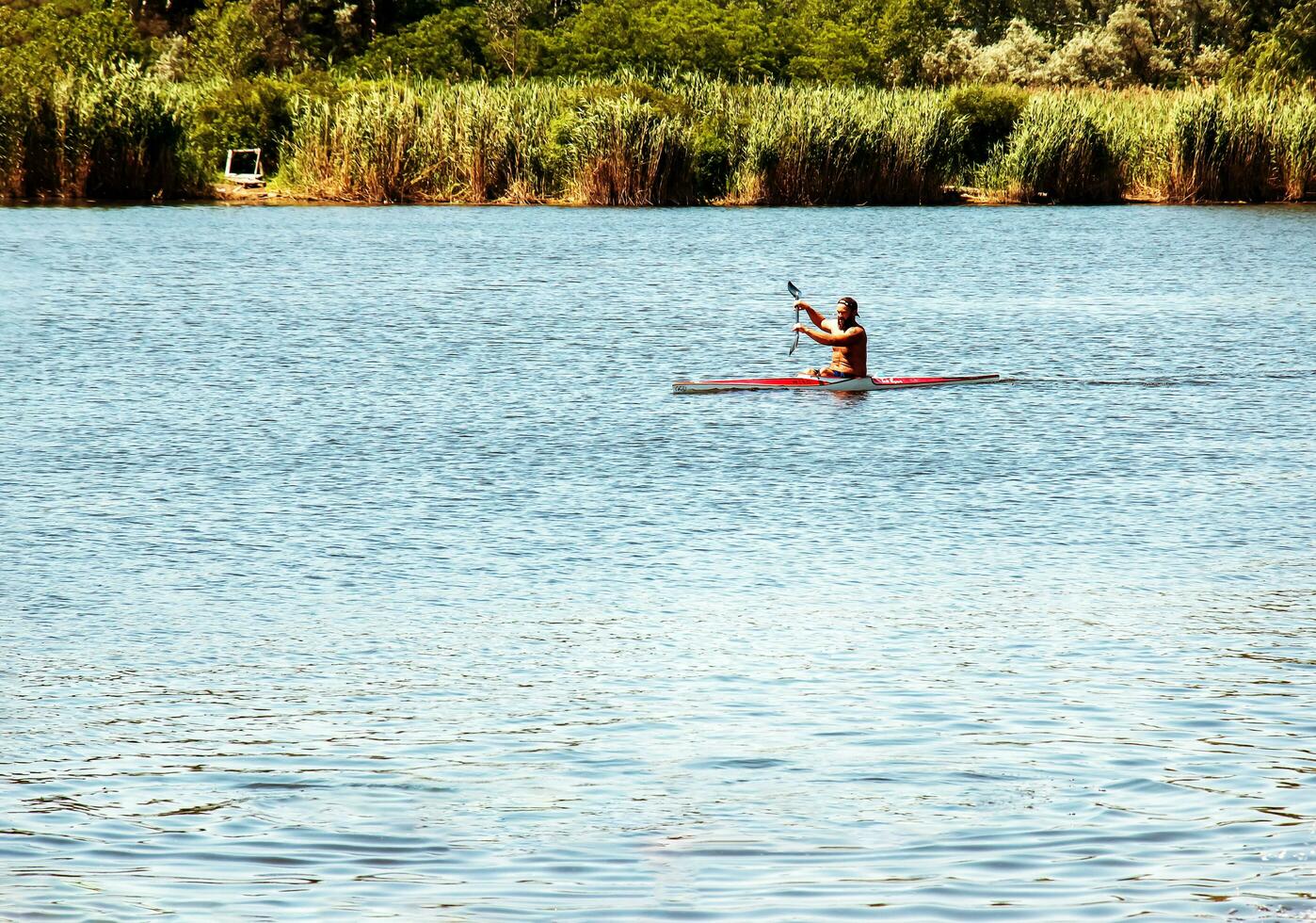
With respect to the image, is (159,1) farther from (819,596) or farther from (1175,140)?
(819,596)

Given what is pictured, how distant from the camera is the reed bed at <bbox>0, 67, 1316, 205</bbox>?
50.0 meters

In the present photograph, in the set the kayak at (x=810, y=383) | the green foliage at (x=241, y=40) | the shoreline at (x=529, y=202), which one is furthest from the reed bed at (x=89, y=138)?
the kayak at (x=810, y=383)

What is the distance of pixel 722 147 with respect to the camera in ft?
170

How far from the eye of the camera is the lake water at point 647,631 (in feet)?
22.9

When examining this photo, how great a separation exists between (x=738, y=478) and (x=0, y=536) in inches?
242

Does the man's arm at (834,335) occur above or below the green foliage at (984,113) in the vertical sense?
below

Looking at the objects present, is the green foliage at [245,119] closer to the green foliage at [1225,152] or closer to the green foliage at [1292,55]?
the green foliage at [1225,152]

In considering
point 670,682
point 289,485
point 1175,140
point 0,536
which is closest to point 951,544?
point 670,682

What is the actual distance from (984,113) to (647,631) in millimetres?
44599

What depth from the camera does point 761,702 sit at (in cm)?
915

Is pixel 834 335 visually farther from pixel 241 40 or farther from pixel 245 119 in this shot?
pixel 241 40

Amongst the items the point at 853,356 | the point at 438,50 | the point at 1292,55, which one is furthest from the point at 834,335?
the point at 438,50

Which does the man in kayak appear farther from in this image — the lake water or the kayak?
the lake water

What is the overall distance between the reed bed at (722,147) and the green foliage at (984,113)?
0.07 m
